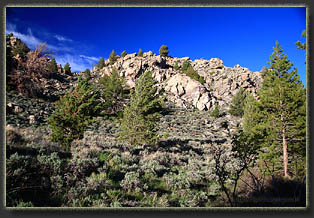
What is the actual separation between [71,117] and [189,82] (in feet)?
182

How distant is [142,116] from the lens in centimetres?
1412

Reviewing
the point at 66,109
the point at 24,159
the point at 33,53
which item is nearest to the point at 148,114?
the point at 66,109

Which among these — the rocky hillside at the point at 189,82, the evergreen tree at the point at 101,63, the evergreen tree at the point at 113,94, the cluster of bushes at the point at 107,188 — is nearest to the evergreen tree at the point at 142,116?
the cluster of bushes at the point at 107,188

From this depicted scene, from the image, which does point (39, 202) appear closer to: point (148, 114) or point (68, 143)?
point (68, 143)

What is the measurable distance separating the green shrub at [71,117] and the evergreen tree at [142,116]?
5372 millimetres

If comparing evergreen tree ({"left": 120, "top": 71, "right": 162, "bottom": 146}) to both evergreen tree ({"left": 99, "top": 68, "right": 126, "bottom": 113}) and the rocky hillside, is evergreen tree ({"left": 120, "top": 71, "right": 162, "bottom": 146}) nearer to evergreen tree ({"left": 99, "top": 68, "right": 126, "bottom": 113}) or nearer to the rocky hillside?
evergreen tree ({"left": 99, "top": 68, "right": 126, "bottom": 113})

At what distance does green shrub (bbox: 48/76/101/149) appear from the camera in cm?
805

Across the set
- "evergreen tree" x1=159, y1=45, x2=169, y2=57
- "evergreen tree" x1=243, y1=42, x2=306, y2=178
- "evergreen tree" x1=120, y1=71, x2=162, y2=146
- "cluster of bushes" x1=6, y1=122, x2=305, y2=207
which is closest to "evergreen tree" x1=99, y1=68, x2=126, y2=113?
"evergreen tree" x1=120, y1=71, x2=162, y2=146

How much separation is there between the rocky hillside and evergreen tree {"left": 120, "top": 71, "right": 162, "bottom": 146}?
37.7 meters

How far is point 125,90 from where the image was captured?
3684 centimetres

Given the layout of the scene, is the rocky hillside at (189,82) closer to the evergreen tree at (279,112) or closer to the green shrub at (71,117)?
the green shrub at (71,117)

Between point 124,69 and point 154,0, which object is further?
point 124,69

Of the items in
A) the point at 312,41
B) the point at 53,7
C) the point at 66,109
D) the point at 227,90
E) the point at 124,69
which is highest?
the point at 124,69

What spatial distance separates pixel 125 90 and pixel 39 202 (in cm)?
3479
